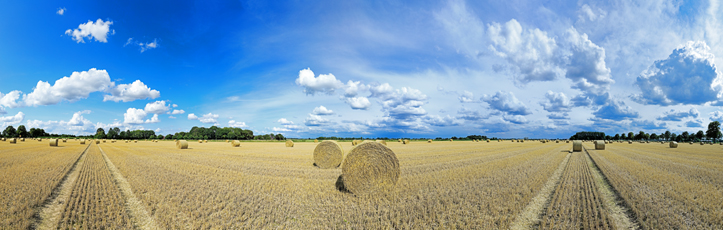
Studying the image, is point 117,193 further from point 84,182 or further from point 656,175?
point 656,175

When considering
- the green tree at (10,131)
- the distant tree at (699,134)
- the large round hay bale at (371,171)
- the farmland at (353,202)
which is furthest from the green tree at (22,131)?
the distant tree at (699,134)

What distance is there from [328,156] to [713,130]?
15954 centimetres

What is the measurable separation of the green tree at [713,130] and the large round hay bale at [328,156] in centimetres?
15423

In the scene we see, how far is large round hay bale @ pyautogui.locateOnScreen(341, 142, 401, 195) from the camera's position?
341 inches

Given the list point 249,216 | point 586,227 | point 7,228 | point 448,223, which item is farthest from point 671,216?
point 7,228

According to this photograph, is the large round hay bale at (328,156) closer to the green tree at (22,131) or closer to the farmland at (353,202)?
the farmland at (353,202)

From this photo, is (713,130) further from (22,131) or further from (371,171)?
(22,131)

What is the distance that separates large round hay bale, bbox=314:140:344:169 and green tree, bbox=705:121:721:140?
6072 inches

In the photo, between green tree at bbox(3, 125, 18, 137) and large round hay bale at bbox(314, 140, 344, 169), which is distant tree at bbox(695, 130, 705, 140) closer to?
large round hay bale at bbox(314, 140, 344, 169)

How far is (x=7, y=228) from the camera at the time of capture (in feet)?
17.3

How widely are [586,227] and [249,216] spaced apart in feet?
20.3

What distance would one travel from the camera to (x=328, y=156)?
49.7 ft

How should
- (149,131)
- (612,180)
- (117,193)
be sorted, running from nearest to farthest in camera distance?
(117,193)
(612,180)
(149,131)


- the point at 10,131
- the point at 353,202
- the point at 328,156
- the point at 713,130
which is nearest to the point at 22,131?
the point at 10,131
